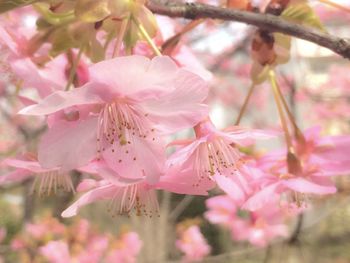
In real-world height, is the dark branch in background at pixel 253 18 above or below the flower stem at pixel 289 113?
above

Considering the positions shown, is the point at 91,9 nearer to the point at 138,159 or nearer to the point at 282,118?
the point at 138,159

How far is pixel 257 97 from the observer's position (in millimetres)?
6969

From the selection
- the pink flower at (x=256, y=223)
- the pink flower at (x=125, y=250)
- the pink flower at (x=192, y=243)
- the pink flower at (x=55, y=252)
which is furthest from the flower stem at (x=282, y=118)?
the pink flower at (x=192, y=243)

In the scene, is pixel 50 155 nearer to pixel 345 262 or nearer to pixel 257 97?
pixel 345 262

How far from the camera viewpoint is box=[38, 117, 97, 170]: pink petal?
1.83 feet

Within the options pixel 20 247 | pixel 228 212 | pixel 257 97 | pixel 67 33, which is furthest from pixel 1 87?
pixel 257 97

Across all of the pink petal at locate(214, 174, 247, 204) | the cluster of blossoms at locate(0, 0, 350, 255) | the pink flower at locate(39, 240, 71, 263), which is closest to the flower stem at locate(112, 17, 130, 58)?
the cluster of blossoms at locate(0, 0, 350, 255)

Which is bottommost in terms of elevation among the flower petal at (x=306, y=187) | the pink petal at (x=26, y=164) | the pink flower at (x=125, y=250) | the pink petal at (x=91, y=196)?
the pink flower at (x=125, y=250)

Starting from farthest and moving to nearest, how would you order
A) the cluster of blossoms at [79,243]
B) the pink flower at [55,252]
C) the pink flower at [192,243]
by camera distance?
the pink flower at [192,243] → the cluster of blossoms at [79,243] → the pink flower at [55,252]

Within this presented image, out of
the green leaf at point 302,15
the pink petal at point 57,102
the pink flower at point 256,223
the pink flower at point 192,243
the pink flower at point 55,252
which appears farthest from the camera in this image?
the pink flower at point 192,243

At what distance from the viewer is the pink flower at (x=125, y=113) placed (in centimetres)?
52

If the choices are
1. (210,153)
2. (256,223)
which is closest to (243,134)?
(210,153)

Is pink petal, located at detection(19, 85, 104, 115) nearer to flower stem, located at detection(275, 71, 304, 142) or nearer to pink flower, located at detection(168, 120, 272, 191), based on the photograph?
pink flower, located at detection(168, 120, 272, 191)

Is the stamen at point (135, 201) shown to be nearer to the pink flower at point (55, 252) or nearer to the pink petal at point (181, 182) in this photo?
the pink petal at point (181, 182)
